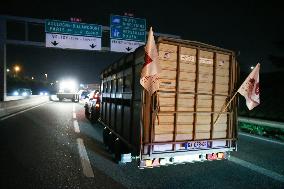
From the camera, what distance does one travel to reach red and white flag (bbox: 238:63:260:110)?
6094 millimetres

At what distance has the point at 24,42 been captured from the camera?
2269 centimetres

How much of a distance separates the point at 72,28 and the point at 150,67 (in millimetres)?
19188

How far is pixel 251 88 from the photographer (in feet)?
20.4

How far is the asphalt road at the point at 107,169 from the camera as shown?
5.51 m

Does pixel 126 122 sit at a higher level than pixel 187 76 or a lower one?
lower

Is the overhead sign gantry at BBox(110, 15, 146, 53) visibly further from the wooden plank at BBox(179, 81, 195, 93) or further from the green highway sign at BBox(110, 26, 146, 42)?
the wooden plank at BBox(179, 81, 195, 93)

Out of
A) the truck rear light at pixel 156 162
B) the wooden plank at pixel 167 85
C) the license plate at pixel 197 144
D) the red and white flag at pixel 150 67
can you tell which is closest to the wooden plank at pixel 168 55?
the red and white flag at pixel 150 67

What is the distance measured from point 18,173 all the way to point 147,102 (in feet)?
10.4

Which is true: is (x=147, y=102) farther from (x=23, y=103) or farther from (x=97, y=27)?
(x=23, y=103)

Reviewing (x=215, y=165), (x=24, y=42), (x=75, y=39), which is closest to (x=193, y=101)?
(x=215, y=165)

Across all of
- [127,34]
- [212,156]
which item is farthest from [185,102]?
[127,34]

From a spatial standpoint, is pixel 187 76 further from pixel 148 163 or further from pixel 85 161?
pixel 85 161

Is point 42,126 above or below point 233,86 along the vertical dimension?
below

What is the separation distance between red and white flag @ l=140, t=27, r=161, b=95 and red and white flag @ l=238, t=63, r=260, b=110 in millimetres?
2088
